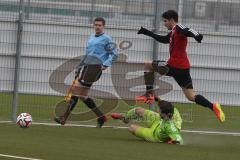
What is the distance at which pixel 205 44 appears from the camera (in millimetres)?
18797

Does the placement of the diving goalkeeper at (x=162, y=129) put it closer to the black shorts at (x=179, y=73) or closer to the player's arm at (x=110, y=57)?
the black shorts at (x=179, y=73)

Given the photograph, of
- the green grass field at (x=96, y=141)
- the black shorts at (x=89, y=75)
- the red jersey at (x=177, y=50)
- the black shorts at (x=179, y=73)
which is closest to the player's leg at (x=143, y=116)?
the green grass field at (x=96, y=141)

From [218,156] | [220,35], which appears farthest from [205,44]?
[218,156]

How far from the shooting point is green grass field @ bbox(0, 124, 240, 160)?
36.9ft

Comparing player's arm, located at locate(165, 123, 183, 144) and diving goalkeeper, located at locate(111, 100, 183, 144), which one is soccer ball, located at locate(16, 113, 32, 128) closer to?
diving goalkeeper, located at locate(111, 100, 183, 144)

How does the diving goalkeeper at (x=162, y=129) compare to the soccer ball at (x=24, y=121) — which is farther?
the soccer ball at (x=24, y=121)

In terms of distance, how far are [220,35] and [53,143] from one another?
7.13m

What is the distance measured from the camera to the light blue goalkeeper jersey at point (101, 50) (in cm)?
1605

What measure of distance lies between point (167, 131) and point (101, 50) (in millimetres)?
3157

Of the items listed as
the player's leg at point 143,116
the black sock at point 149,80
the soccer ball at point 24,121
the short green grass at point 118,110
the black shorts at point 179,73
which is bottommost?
the short green grass at point 118,110

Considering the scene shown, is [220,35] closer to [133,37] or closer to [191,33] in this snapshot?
[133,37]

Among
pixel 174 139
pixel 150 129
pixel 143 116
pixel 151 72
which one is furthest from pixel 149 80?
pixel 174 139

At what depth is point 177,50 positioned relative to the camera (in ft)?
48.6

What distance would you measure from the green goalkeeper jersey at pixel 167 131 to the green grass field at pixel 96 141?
0.95ft
